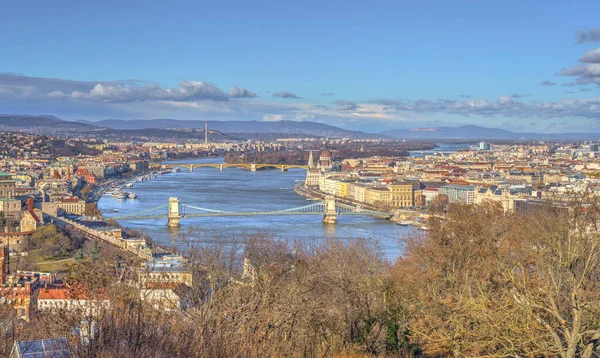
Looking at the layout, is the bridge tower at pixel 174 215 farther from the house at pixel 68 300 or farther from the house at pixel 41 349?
the house at pixel 41 349

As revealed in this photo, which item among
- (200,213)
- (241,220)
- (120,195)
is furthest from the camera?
(120,195)

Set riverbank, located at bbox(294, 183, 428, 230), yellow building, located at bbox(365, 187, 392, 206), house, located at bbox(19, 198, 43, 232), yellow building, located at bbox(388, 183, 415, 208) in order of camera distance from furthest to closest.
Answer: yellow building, located at bbox(388, 183, 415, 208)
yellow building, located at bbox(365, 187, 392, 206)
riverbank, located at bbox(294, 183, 428, 230)
house, located at bbox(19, 198, 43, 232)

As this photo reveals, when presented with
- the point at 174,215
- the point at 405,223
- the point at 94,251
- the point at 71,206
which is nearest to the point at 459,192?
the point at 405,223

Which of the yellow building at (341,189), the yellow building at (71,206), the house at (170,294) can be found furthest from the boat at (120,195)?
the house at (170,294)

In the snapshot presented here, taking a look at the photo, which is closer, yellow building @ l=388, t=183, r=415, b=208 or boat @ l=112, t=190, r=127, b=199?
yellow building @ l=388, t=183, r=415, b=208

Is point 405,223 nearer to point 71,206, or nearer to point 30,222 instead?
point 71,206

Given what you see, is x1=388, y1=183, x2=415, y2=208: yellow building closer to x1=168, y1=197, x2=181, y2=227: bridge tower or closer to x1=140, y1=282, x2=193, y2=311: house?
x1=168, y1=197, x2=181, y2=227: bridge tower

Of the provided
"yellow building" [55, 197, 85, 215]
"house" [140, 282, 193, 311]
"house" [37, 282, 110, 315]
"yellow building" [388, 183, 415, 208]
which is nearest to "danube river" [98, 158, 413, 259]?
"yellow building" [55, 197, 85, 215]

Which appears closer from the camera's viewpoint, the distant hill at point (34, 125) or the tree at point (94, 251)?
the tree at point (94, 251)
